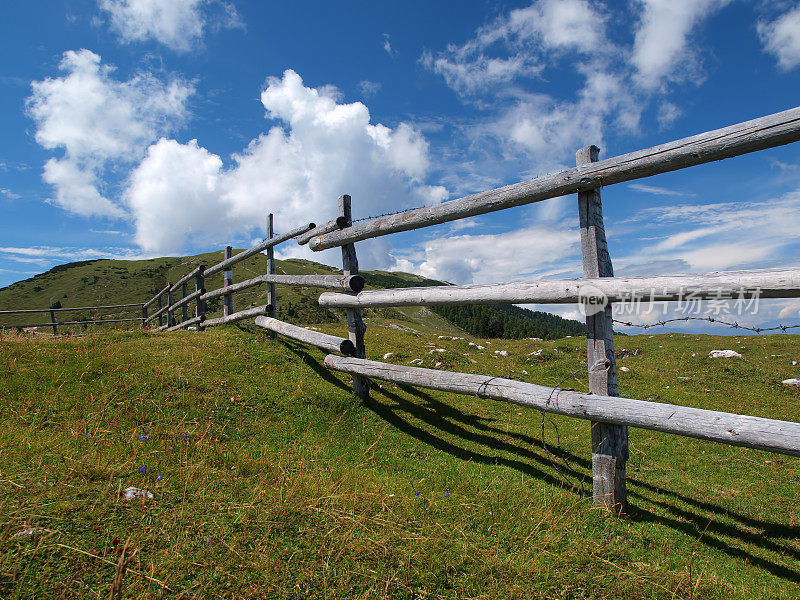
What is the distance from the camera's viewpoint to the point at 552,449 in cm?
566

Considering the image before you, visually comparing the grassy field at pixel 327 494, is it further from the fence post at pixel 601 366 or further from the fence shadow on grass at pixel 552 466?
the fence post at pixel 601 366

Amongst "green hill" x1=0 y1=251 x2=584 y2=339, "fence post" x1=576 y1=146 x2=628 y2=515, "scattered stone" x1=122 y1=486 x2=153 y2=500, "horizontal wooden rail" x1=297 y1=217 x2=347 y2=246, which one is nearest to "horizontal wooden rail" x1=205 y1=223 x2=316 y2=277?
"horizontal wooden rail" x1=297 y1=217 x2=347 y2=246

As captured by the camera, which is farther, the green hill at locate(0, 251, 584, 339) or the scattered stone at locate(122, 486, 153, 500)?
the green hill at locate(0, 251, 584, 339)

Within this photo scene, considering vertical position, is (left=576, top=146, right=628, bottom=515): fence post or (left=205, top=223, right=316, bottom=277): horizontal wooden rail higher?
(left=205, top=223, right=316, bottom=277): horizontal wooden rail

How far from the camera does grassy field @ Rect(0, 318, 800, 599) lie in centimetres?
246

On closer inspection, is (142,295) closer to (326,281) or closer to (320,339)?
(326,281)

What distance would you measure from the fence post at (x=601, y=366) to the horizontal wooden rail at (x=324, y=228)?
4075 millimetres

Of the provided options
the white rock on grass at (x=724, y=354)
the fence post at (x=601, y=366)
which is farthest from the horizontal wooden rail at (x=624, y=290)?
the white rock on grass at (x=724, y=354)

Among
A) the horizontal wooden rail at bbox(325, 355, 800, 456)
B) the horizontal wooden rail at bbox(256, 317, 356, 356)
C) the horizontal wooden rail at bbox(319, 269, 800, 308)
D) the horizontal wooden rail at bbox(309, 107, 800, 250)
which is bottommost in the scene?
the horizontal wooden rail at bbox(325, 355, 800, 456)

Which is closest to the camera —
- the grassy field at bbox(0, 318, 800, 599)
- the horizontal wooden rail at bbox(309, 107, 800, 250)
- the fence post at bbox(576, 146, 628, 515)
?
the grassy field at bbox(0, 318, 800, 599)

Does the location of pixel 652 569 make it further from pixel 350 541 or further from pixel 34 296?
pixel 34 296

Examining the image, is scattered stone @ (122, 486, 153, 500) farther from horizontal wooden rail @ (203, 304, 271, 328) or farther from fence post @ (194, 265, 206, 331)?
fence post @ (194, 265, 206, 331)

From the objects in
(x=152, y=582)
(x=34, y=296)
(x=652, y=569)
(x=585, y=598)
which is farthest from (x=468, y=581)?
(x=34, y=296)

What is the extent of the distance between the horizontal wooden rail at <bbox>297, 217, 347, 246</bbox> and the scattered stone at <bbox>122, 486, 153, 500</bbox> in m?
4.87
